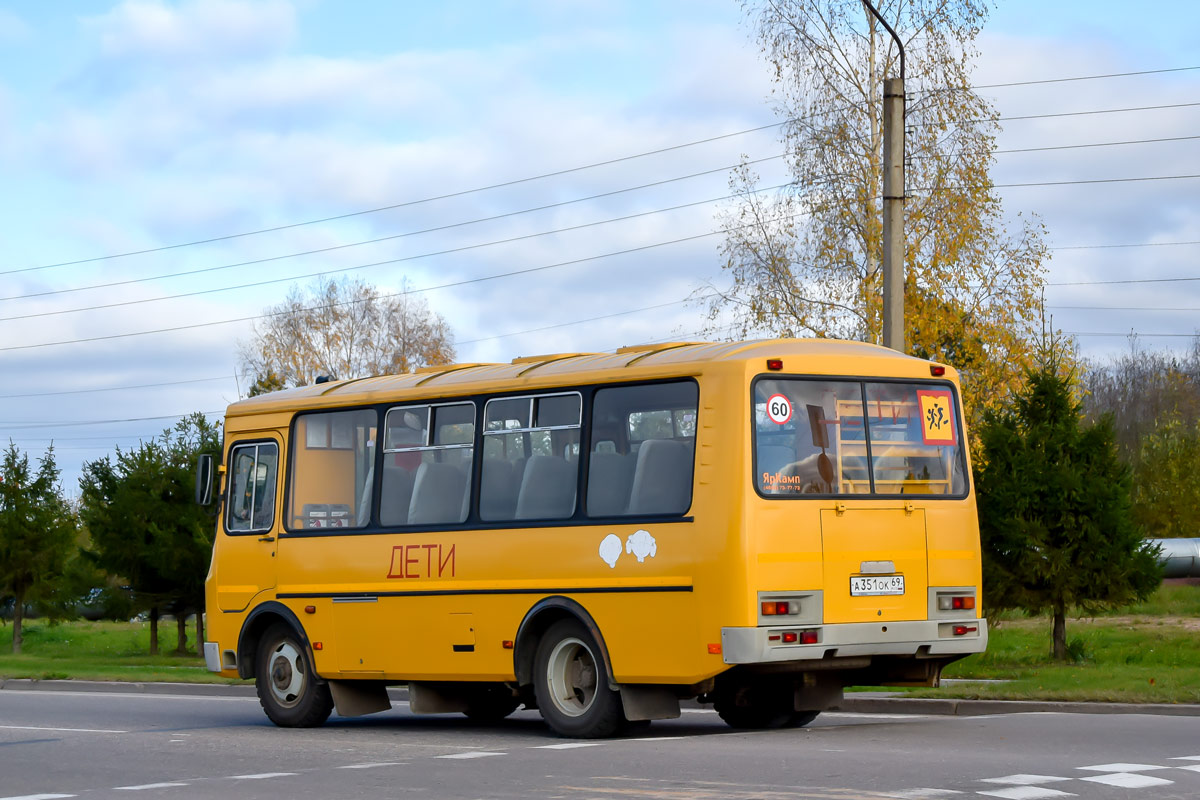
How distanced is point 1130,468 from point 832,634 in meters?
12.0

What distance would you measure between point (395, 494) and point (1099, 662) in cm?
1181

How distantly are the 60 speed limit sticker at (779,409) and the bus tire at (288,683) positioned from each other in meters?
5.65

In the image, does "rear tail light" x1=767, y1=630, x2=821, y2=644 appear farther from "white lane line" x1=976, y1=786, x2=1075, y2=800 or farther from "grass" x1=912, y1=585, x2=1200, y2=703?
"grass" x1=912, y1=585, x2=1200, y2=703

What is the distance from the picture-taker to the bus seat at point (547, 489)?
14.2 m

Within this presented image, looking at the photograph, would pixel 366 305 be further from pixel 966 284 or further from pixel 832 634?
pixel 832 634

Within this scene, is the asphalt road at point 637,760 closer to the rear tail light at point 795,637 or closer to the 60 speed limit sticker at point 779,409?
the rear tail light at point 795,637

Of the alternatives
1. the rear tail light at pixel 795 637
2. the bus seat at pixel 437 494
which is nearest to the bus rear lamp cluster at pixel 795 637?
the rear tail light at pixel 795 637

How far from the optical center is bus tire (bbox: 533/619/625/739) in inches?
543

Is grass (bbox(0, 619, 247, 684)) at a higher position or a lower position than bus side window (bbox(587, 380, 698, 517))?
lower

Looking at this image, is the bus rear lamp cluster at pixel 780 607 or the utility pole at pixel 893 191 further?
the utility pole at pixel 893 191

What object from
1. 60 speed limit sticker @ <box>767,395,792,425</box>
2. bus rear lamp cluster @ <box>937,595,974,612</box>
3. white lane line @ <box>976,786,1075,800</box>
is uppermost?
60 speed limit sticker @ <box>767,395,792,425</box>

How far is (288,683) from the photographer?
55.3 ft

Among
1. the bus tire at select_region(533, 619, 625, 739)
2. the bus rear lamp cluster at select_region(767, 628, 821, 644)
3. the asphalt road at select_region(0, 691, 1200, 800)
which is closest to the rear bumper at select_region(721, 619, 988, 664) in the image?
the bus rear lamp cluster at select_region(767, 628, 821, 644)

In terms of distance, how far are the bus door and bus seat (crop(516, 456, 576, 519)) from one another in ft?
11.6
